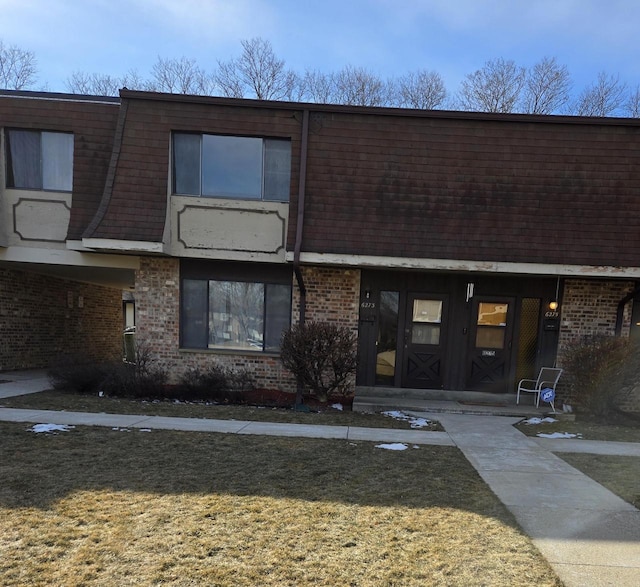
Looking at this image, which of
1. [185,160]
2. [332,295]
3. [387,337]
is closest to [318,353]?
[332,295]

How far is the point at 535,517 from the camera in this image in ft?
10.6

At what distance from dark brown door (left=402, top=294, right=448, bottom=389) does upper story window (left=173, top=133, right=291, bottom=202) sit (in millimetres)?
3658

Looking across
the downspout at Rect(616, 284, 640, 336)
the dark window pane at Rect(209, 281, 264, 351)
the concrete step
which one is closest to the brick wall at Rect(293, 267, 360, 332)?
the dark window pane at Rect(209, 281, 264, 351)

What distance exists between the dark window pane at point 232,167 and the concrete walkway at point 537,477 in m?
4.54

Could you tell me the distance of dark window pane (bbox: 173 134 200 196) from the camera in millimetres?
8086

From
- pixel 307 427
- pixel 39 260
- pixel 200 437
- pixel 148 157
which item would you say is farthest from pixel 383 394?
pixel 39 260

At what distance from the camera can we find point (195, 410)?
6.72 meters

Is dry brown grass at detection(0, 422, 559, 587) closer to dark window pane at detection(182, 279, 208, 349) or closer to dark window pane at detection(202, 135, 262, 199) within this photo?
dark window pane at detection(182, 279, 208, 349)

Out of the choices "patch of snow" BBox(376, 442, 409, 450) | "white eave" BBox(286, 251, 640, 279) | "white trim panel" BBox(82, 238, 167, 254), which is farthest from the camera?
"white trim panel" BBox(82, 238, 167, 254)

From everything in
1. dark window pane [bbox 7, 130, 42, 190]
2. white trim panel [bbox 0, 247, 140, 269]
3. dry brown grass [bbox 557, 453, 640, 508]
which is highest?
dark window pane [bbox 7, 130, 42, 190]

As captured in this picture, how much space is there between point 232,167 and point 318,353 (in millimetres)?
4147

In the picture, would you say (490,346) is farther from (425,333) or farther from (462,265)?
(462,265)

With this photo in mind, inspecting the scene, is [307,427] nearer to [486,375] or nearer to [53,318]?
[486,375]

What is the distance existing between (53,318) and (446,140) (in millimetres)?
10926
